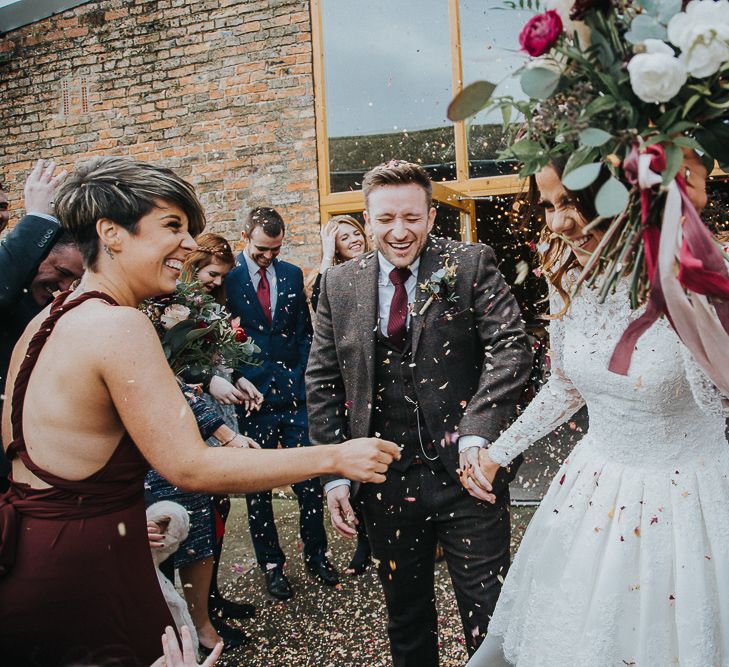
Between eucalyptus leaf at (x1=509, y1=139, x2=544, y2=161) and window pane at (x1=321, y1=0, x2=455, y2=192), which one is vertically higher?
window pane at (x1=321, y1=0, x2=455, y2=192)

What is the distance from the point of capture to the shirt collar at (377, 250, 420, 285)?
2.94 m

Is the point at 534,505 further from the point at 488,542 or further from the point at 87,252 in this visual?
the point at 87,252

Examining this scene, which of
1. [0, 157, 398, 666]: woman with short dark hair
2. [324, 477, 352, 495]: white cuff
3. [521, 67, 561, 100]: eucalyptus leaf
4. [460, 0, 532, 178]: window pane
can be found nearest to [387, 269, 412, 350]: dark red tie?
[324, 477, 352, 495]: white cuff

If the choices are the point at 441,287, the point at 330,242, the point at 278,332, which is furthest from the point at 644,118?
the point at 330,242

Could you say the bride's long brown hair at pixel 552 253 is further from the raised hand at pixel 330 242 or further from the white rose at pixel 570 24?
the raised hand at pixel 330 242

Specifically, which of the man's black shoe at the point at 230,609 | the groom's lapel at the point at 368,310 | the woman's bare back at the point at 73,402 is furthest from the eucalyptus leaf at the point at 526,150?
the man's black shoe at the point at 230,609

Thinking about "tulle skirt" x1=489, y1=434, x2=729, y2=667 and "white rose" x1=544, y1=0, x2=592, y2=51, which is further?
"tulle skirt" x1=489, y1=434, x2=729, y2=667

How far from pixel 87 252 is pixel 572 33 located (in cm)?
123

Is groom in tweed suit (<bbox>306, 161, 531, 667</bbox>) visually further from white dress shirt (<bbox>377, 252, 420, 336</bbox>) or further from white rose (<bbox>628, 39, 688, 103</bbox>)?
white rose (<bbox>628, 39, 688, 103</bbox>)

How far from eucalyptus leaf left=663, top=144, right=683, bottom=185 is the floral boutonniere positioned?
149cm

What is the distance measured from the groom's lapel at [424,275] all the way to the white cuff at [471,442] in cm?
39

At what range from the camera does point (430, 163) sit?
720 centimetres

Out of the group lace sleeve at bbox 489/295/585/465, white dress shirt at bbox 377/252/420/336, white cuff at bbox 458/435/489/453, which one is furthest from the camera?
white dress shirt at bbox 377/252/420/336

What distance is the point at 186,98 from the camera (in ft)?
24.5
